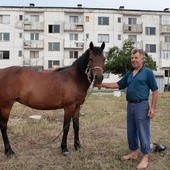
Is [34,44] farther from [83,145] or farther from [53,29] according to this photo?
[83,145]

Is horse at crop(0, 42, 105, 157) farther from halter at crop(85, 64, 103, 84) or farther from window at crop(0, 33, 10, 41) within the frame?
window at crop(0, 33, 10, 41)

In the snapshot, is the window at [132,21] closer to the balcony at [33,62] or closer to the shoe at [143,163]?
the balcony at [33,62]

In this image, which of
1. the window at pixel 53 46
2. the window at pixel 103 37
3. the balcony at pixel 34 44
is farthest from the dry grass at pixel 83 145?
the window at pixel 103 37

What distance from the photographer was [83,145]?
24.5 feet

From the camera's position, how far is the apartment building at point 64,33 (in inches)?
1907

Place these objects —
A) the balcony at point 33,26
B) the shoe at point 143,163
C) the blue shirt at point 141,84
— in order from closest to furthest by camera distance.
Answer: the blue shirt at point 141,84, the shoe at point 143,163, the balcony at point 33,26

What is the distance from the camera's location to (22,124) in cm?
966

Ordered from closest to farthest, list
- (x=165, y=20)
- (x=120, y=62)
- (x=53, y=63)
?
(x=120, y=62) < (x=53, y=63) < (x=165, y=20)

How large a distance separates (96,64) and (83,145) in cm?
205

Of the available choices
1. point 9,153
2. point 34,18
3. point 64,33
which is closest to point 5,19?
point 34,18

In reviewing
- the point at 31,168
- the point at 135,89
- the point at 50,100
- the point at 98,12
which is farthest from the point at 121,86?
the point at 98,12

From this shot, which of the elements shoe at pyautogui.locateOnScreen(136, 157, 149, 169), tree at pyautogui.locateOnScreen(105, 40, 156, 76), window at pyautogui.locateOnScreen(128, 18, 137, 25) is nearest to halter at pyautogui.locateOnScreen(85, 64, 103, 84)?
shoe at pyautogui.locateOnScreen(136, 157, 149, 169)

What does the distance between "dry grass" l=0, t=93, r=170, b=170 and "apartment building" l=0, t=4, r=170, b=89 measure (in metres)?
38.2

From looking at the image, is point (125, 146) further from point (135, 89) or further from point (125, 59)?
point (125, 59)
